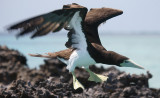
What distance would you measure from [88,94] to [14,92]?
1.43 m

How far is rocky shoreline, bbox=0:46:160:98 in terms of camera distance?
697 cm

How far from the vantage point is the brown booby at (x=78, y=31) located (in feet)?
18.6

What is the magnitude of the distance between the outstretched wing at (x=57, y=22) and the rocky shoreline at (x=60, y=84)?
1.27 m

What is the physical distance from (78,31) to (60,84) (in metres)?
1.31

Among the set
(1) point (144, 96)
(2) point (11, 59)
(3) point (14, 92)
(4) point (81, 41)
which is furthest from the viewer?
(2) point (11, 59)

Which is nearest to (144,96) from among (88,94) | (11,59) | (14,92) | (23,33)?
(88,94)

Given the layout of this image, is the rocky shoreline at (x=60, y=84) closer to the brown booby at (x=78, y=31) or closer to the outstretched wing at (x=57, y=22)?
the brown booby at (x=78, y=31)

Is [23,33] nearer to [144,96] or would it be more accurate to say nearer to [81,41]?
[81,41]

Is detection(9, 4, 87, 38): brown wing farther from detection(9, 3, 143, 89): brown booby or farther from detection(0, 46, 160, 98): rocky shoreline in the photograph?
detection(0, 46, 160, 98): rocky shoreline

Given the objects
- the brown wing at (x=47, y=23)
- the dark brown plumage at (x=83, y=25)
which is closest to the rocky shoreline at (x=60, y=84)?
the dark brown plumage at (x=83, y=25)

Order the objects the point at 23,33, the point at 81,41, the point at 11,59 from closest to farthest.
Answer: the point at 23,33
the point at 81,41
the point at 11,59

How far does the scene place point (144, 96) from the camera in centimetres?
793

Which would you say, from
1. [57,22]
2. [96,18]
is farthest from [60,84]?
[57,22]

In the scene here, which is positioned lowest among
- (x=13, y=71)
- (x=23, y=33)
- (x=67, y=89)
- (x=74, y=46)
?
(x=13, y=71)
